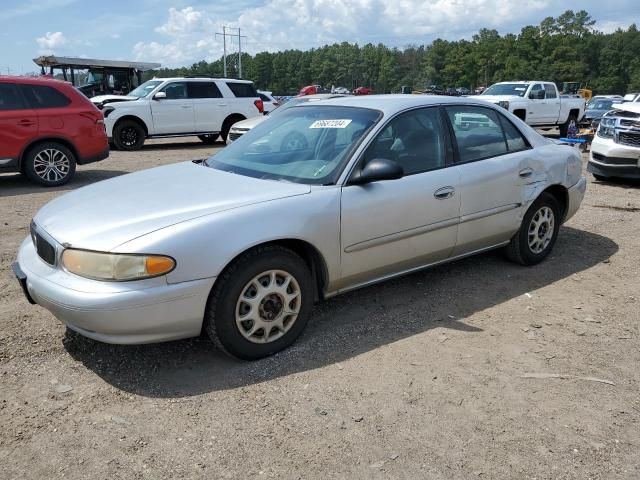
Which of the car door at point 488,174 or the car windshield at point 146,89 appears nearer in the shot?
the car door at point 488,174

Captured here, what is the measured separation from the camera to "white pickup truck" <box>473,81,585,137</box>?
57.7 feet

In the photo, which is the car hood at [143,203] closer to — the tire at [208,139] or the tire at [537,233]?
the tire at [537,233]

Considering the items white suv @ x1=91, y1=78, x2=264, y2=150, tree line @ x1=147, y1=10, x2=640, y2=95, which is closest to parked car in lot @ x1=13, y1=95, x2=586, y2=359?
white suv @ x1=91, y1=78, x2=264, y2=150

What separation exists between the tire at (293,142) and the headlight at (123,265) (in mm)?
1451

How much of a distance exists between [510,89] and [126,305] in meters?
17.9

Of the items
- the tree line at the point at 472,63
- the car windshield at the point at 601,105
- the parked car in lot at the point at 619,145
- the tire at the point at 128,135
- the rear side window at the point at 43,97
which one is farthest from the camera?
the tree line at the point at 472,63

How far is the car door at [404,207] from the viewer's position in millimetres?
3691

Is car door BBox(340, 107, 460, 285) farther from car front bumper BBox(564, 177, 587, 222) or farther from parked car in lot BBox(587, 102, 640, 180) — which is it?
parked car in lot BBox(587, 102, 640, 180)

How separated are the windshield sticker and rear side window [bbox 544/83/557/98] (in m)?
16.5

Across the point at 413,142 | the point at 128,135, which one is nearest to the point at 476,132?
the point at 413,142

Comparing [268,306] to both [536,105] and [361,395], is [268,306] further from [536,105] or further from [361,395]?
[536,105]

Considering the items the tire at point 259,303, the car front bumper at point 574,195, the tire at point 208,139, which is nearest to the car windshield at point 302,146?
the tire at point 259,303

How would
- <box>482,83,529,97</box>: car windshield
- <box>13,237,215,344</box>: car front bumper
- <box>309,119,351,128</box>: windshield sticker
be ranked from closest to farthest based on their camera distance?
<box>13,237,215,344</box>: car front bumper < <box>309,119,351,128</box>: windshield sticker < <box>482,83,529,97</box>: car windshield

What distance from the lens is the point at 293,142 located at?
4109mm
